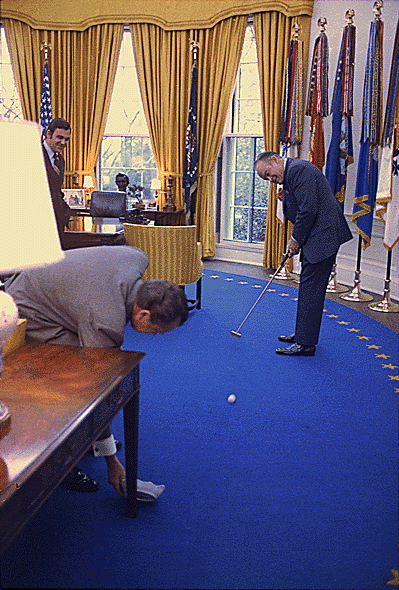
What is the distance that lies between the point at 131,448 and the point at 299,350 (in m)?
2.42

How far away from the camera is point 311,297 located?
4277 mm

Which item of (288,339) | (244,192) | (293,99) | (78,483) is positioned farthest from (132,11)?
(78,483)

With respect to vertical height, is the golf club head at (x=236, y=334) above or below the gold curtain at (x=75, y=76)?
below

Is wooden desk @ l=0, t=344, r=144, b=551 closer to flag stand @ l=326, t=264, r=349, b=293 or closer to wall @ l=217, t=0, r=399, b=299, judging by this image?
flag stand @ l=326, t=264, r=349, b=293

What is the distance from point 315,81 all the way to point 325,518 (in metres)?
5.41

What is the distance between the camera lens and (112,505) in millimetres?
2420

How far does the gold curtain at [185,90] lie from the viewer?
786cm

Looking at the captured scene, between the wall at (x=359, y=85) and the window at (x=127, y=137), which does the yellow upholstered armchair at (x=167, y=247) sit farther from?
the window at (x=127, y=137)

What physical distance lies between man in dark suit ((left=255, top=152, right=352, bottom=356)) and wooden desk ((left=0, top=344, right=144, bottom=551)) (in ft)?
7.79

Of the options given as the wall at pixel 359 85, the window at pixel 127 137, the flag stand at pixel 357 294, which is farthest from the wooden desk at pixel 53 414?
the window at pixel 127 137

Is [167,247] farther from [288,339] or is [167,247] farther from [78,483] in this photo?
[78,483]

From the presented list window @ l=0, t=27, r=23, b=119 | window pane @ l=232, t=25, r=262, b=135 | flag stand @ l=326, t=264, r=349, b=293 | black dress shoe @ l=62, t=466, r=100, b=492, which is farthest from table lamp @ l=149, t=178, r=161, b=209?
black dress shoe @ l=62, t=466, r=100, b=492

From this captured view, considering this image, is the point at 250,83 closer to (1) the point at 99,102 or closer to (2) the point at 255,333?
(1) the point at 99,102

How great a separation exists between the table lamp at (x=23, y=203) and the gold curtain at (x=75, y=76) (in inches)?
305
